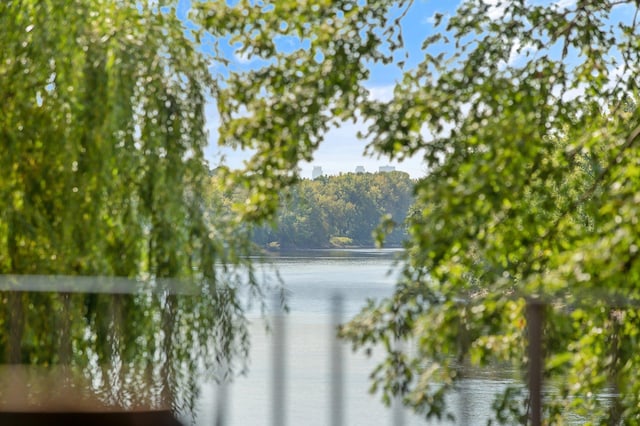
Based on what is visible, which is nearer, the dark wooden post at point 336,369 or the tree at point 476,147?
the tree at point 476,147

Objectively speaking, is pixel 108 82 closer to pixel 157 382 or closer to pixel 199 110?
pixel 199 110

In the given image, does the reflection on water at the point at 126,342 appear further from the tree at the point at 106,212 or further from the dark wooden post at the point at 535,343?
the dark wooden post at the point at 535,343

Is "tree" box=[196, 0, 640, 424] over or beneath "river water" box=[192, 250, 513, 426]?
over

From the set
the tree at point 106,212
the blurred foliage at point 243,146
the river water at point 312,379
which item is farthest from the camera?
the river water at point 312,379

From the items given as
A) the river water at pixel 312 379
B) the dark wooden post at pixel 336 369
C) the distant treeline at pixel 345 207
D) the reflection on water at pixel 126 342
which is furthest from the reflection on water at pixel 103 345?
the distant treeline at pixel 345 207

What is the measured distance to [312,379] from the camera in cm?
448

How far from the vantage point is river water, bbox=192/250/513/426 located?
125 inches

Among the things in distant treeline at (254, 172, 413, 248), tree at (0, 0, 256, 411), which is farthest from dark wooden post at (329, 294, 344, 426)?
distant treeline at (254, 172, 413, 248)

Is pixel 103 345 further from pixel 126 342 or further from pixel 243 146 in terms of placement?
pixel 243 146

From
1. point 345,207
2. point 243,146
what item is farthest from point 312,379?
point 345,207

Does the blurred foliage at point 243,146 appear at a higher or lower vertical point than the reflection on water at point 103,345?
higher

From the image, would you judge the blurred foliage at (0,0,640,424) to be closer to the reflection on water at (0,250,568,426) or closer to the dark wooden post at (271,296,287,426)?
the reflection on water at (0,250,568,426)

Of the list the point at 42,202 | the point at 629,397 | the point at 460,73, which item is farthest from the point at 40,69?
the point at 629,397

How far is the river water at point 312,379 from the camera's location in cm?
316
